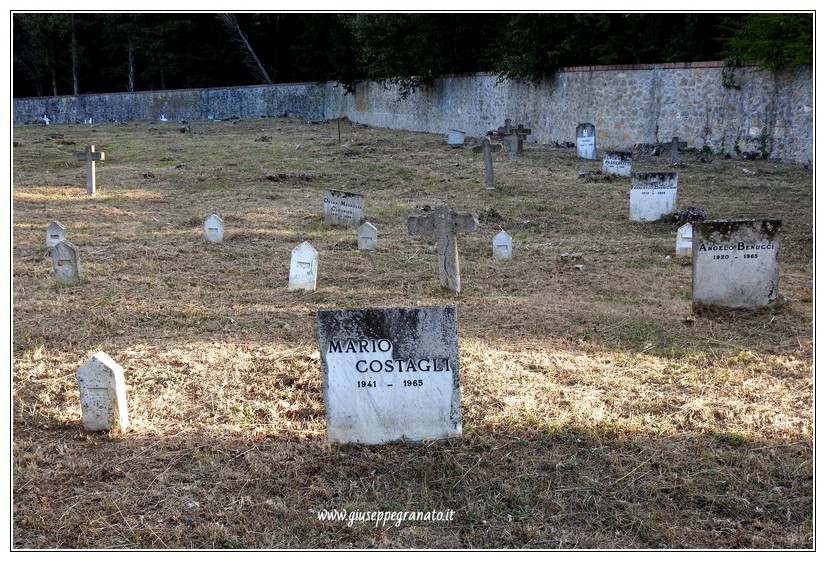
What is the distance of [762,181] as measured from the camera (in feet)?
50.0

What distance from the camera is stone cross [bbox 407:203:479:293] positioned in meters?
7.64

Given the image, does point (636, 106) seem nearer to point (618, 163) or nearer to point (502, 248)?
point (618, 163)

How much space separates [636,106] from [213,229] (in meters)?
15.6

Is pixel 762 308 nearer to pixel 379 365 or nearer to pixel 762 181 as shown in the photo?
pixel 379 365

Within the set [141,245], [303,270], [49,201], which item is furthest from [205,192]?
[303,270]

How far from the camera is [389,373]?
4.46m

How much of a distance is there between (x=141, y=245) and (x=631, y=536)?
8.37m

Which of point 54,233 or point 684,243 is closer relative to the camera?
point 684,243

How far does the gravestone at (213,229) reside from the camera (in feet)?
34.2

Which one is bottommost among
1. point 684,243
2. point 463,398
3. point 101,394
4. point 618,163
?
point 463,398

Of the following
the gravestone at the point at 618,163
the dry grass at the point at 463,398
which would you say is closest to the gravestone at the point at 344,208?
the dry grass at the point at 463,398

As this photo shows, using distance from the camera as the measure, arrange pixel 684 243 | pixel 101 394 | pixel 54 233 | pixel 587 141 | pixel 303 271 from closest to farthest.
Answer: pixel 101 394
pixel 303 271
pixel 684 243
pixel 54 233
pixel 587 141

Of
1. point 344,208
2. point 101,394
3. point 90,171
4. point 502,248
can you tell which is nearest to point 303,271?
point 502,248

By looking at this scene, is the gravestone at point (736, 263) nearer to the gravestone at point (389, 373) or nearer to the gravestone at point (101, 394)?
the gravestone at point (389, 373)
